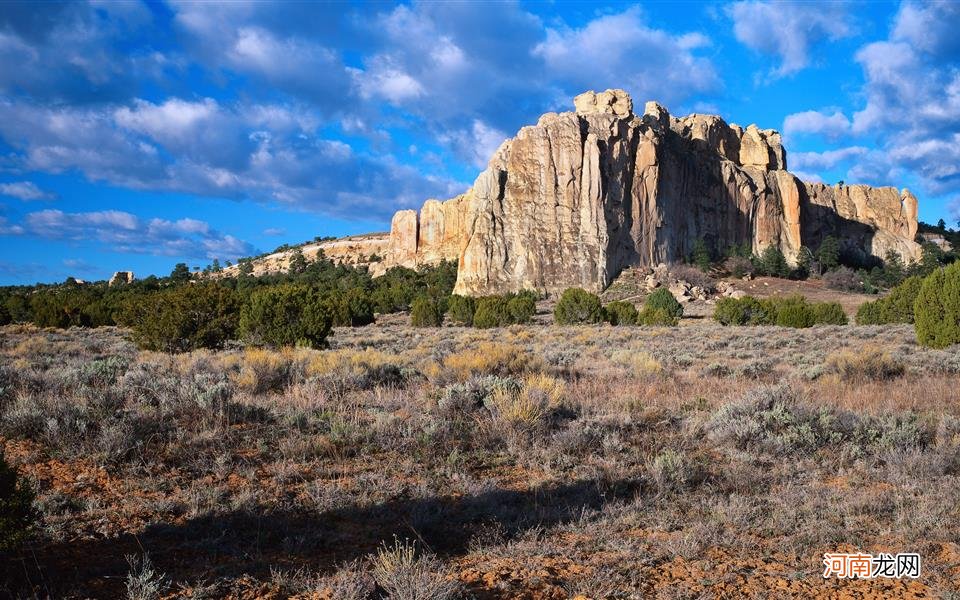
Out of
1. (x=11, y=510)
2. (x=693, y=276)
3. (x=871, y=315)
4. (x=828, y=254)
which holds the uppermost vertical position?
(x=828, y=254)

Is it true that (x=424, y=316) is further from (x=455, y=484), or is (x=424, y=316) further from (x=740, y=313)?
(x=455, y=484)

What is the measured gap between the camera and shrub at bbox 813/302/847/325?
96.6 ft

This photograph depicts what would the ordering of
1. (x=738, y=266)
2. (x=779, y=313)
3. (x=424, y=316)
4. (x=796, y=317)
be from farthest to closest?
(x=738, y=266), (x=424, y=316), (x=779, y=313), (x=796, y=317)

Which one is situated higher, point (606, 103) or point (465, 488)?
point (606, 103)

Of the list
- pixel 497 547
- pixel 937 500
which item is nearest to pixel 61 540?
pixel 497 547

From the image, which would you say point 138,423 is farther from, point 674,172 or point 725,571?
point 674,172

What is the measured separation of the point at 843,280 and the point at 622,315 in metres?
47.6

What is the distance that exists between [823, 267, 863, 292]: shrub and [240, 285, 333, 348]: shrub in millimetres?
66643

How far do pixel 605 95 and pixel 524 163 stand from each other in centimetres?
1876

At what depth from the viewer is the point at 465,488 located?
4.76 m

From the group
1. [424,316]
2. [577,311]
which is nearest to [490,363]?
[577,311]

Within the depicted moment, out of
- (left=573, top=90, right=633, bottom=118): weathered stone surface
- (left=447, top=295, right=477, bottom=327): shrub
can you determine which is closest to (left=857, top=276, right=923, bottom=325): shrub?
(left=447, top=295, right=477, bottom=327): shrub

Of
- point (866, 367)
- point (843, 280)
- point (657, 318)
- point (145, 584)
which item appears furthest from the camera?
point (843, 280)

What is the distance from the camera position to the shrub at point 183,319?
48.8 feet
